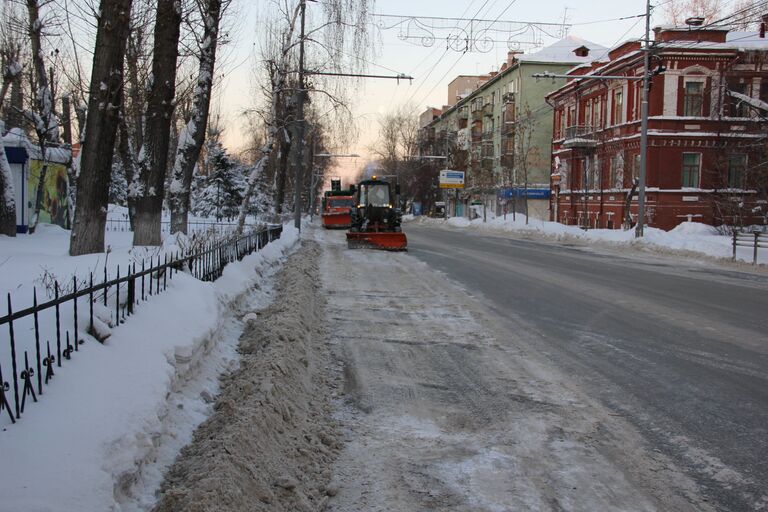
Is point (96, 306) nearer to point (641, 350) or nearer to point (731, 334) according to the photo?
point (641, 350)

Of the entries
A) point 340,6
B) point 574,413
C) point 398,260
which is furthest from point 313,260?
point 574,413

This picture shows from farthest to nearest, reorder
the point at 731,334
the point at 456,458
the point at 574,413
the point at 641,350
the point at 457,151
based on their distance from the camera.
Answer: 1. the point at 457,151
2. the point at 731,334
3. the point at 641,350
4. the point at 574,413
5. the point at 456,458

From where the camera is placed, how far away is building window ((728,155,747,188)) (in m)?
35.2

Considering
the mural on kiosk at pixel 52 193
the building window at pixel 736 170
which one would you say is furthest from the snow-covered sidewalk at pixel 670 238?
the mural on kiosk at pixel 52 193

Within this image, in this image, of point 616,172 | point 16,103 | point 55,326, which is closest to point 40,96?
point 16,103

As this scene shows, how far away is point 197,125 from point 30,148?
11160mm

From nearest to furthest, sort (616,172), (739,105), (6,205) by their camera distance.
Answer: (6,205) < (739,105) < (616,172)

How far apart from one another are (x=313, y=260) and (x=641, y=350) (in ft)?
41.1

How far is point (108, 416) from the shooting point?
3678 millimetres

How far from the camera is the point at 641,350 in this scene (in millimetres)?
8023

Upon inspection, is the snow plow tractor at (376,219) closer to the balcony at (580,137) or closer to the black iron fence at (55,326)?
the black iron fence at (55,326)

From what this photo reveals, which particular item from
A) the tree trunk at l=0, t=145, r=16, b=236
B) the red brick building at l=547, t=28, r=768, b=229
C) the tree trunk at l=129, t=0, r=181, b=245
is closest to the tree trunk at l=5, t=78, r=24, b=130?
the tree trunk at l=0, t=145, r=16, b=236

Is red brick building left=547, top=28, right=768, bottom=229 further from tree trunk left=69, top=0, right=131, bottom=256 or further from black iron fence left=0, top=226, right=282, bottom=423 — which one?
black iron fence left=0, top=226, right=282, bottom=423

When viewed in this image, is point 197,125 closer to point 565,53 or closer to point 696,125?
point 696,125
